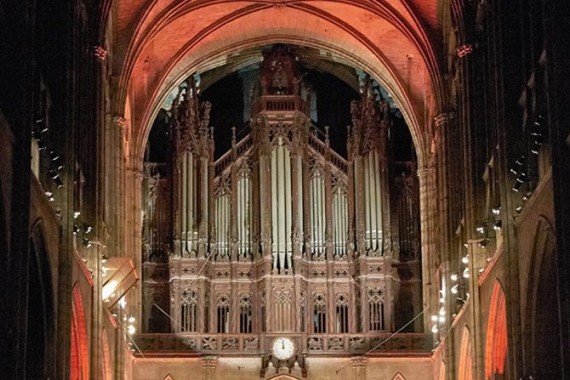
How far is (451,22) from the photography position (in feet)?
131

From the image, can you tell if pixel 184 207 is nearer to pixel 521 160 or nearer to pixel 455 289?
pixel 455 289

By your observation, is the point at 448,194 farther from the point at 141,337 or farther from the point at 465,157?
the point at 141,337

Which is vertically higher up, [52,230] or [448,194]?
[448,194]

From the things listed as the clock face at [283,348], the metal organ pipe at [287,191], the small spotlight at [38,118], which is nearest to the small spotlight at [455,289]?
the clock face at [283,348]

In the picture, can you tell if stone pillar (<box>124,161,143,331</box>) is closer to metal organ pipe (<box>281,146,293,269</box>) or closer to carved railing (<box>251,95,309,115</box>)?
carved railing (<box>251,95,309,115</box>)

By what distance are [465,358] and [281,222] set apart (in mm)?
10807

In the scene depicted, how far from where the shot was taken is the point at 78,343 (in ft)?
111

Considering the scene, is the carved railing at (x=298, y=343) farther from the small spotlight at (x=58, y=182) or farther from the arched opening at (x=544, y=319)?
the arched opening at (x=544, y=319)

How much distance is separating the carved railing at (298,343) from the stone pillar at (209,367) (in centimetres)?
44

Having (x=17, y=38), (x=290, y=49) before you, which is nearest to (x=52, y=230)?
(x=17, y=38)

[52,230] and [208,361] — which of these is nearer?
[52,230]

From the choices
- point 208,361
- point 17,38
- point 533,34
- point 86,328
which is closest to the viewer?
point 17,38

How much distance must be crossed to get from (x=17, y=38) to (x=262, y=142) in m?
23.6

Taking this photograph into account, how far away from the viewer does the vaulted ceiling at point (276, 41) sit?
44406mm
